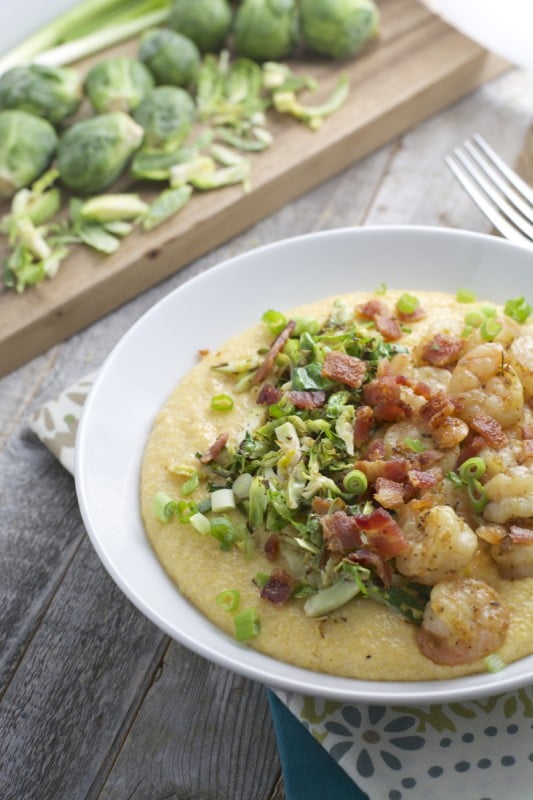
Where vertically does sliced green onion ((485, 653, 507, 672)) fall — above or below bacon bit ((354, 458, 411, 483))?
below

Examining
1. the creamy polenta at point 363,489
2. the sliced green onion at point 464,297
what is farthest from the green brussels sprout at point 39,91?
the sliced green onion at point 464,297

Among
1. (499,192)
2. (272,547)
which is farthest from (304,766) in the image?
(499,192)

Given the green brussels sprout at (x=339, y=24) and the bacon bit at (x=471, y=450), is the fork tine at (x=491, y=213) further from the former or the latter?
the green brussels sprout at (x=339, y=24)

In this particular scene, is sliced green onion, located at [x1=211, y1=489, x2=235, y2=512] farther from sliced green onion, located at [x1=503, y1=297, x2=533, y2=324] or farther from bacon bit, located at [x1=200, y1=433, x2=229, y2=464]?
sliced green onion, located at [x1=503, y1=297, x2=533, y2=324]

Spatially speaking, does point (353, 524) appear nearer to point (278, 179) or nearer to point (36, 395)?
point (36, 395)

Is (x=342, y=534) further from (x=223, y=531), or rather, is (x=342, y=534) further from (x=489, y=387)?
(x=489, y=387)

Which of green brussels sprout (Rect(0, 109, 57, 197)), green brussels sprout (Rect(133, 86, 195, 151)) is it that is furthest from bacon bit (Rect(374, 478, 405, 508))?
green brussels sprout (Rect(0, 109, 57, 197))
